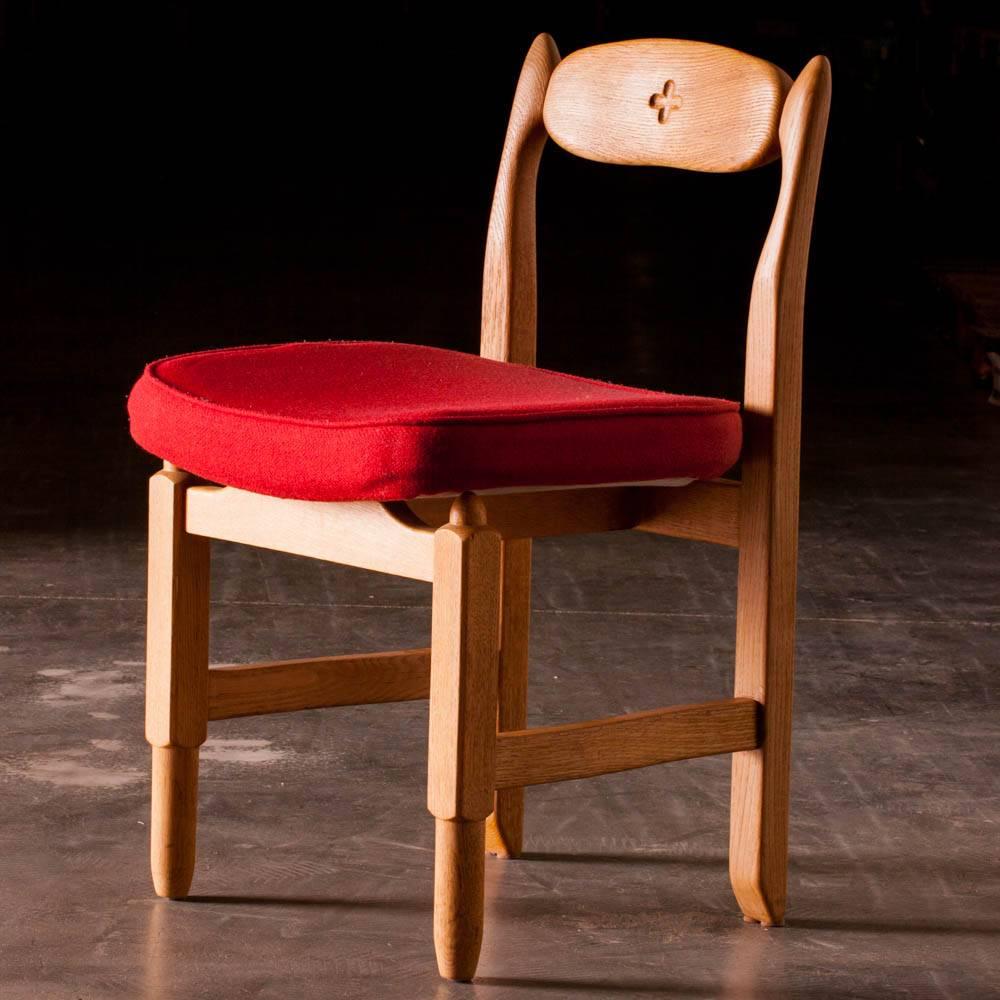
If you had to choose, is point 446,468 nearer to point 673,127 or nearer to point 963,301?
point 673,127

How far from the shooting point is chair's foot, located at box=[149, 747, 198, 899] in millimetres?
1832

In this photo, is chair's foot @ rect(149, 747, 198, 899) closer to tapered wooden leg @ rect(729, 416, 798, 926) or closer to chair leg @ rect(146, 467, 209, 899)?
chair leg @ rect(146, 467, 209, 899)

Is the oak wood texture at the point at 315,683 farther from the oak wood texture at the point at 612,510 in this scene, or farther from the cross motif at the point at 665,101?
the cross motif at the point at 665,101

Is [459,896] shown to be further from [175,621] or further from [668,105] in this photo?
[668,105]

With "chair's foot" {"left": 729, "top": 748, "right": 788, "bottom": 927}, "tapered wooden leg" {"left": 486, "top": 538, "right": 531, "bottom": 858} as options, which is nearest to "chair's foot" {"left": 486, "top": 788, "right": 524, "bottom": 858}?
"tapered wooden leg" {"left": 486, "top": 538, "right": 531, "bottom": 858}

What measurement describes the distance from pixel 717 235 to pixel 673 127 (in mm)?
7693

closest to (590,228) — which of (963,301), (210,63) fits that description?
(963,301)

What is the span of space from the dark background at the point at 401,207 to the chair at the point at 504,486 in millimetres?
1832

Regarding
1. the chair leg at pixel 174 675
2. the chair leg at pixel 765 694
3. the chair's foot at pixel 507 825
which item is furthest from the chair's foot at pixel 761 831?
the chair leg at pixel 174 675

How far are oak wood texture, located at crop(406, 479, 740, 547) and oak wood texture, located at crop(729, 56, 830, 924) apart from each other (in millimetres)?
29

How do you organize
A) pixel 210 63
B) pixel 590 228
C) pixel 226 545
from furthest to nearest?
pixel 210 63
pixel 590 228
pixel 226 545

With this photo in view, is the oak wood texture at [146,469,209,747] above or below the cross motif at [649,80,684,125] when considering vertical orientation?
below

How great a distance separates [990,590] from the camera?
3164mm

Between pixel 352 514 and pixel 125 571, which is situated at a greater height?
pixel 352 514
